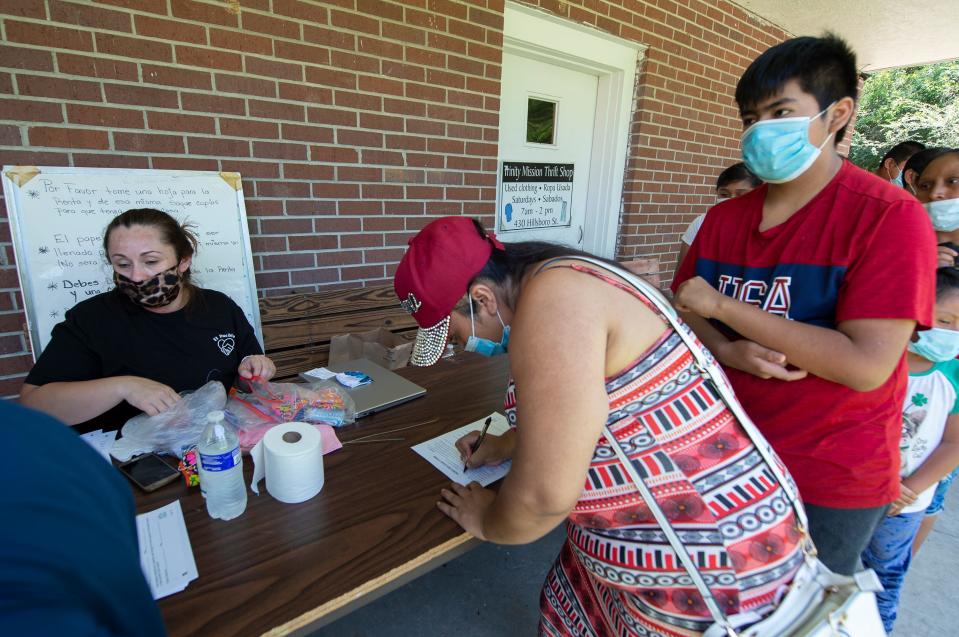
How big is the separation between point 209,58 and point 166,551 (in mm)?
2109

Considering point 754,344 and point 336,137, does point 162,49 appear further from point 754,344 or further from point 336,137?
point 754,344

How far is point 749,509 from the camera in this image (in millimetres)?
887

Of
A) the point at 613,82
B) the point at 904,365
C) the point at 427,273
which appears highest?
the point at 613,82

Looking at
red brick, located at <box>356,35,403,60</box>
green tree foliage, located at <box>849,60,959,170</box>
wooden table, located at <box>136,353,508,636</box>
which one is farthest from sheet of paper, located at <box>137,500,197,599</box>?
green tree foliage, located at <box>849,60,959,170</box>

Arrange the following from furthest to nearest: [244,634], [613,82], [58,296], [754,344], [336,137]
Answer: [613,82], [336,137], [58,296], [754,344], [244,634]

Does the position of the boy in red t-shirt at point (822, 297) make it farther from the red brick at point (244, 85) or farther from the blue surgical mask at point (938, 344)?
the red brick at point (244, 85)

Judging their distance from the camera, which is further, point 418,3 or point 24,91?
point 418,3

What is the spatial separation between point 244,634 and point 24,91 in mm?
2232

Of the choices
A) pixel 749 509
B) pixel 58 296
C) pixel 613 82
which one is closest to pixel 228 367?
pixel 58 296

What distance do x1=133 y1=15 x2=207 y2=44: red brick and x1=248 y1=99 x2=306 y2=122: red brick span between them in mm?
313

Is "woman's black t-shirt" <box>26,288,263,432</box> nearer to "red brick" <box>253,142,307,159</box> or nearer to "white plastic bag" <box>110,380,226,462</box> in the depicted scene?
"white plastic bag" <box>110,380,226,462</box>

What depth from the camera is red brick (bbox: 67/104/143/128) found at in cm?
195

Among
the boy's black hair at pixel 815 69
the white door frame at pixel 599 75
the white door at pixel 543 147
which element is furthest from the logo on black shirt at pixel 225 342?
the white door frame at pixel 599 75

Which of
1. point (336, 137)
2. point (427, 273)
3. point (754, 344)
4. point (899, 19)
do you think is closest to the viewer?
point (427, 273)
